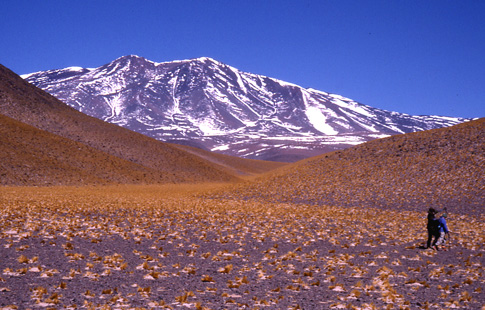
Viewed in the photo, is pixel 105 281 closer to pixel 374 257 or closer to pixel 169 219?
pixel 374 257

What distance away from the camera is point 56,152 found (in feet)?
202

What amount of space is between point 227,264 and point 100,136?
241ft

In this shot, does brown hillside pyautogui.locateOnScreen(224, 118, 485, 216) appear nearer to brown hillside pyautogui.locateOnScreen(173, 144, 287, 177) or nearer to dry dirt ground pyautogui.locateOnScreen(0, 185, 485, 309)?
dry dirt ground pyautogui.locateOnScreen(0, 185, 485, 309)

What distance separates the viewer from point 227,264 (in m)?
11.6

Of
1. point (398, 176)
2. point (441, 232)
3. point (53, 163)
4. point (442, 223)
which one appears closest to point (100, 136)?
point (53, 163)

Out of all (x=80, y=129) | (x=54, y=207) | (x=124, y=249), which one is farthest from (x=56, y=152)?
(x=124, y=249)

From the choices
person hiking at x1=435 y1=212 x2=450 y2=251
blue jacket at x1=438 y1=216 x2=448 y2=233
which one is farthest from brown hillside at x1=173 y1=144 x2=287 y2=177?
blue jacket at x1=438 y1=216 x2=448 y2=233

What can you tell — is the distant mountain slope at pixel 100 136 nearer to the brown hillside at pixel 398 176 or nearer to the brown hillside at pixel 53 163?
the brown hillside at pixel 53 163

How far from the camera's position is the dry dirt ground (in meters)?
8.23

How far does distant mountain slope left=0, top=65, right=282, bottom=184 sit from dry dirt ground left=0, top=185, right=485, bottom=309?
4910 centimetres

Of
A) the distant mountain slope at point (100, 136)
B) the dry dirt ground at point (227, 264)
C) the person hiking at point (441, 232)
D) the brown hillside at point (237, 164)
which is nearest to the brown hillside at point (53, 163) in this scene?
the distant mountain slope at point (100, 136)

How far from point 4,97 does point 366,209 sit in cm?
6910

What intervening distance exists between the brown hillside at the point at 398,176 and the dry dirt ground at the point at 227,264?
41.1 feet

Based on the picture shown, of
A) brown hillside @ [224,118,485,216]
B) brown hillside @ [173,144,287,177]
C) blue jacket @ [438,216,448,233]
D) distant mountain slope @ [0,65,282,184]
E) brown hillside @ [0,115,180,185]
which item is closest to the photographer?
blue jacket @ [438,216,448,233]
